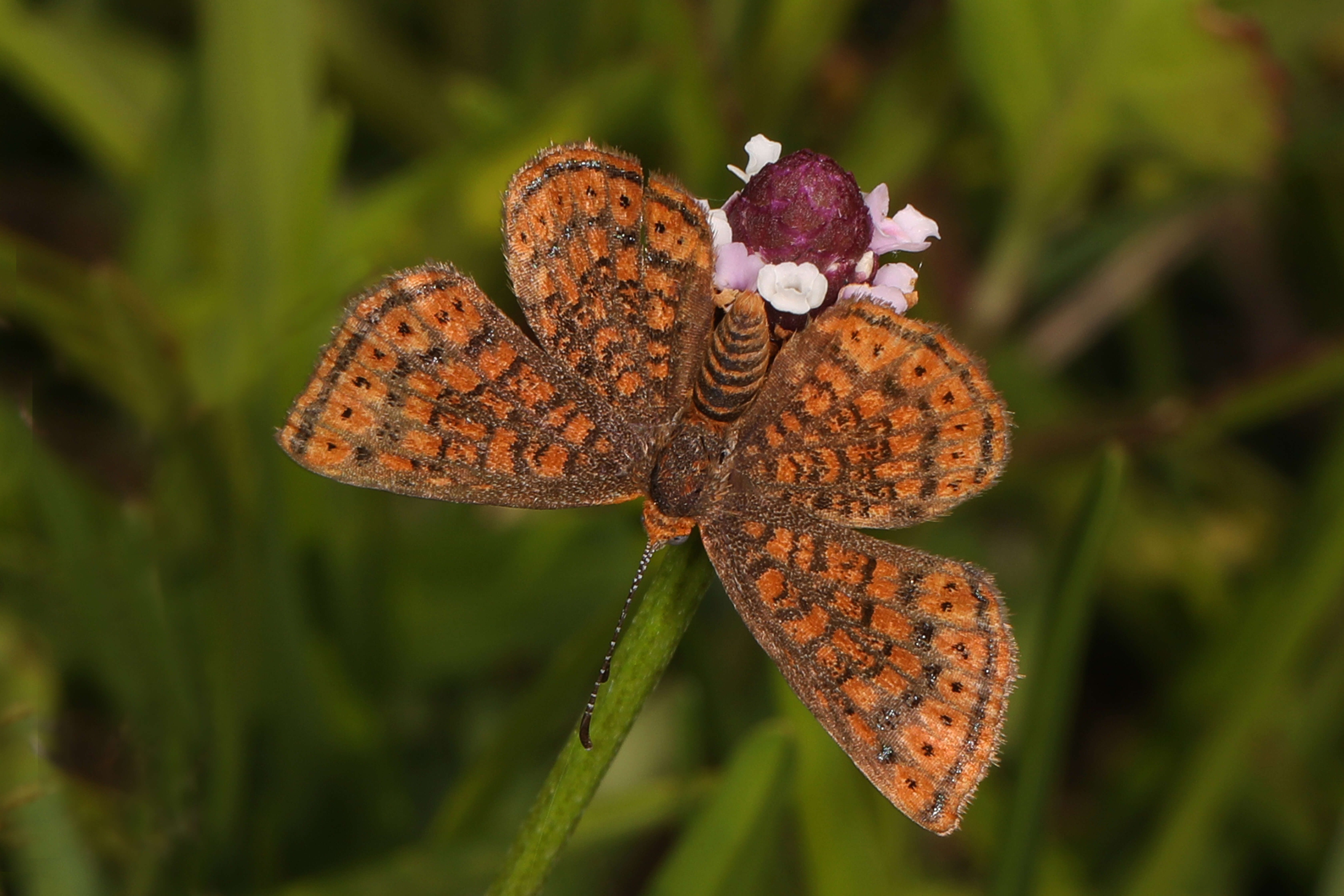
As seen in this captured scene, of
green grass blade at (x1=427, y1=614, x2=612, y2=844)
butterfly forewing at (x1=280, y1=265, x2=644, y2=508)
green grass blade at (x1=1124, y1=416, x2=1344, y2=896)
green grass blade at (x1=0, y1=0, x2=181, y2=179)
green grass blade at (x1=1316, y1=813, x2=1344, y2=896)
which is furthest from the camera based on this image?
green grass blade at (x1=0, y1=0, x2=181, y2=179)

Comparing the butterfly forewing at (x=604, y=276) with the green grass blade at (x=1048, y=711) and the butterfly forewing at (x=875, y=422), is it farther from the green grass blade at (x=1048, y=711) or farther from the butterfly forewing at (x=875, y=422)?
the green grass blade at (x=1048, y=711)

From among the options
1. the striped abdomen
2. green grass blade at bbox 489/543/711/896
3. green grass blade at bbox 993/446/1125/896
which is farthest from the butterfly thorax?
green grass blade at bbox 993/446/1125/896

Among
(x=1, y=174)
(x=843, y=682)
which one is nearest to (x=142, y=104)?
(x=1, y=174)

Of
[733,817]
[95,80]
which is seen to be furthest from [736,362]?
[95,80]

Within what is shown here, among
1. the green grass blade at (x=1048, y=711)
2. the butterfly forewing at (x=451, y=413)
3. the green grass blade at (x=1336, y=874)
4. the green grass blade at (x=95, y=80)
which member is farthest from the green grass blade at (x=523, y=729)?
the green grass blade at (x=95, y=80)

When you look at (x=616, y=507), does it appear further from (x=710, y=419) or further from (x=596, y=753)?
(x=596, y=753)

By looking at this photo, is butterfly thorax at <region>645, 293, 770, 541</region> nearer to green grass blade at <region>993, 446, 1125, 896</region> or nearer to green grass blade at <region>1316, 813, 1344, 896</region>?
green grass blade at <region>993, 446, 1125, 896</region>
